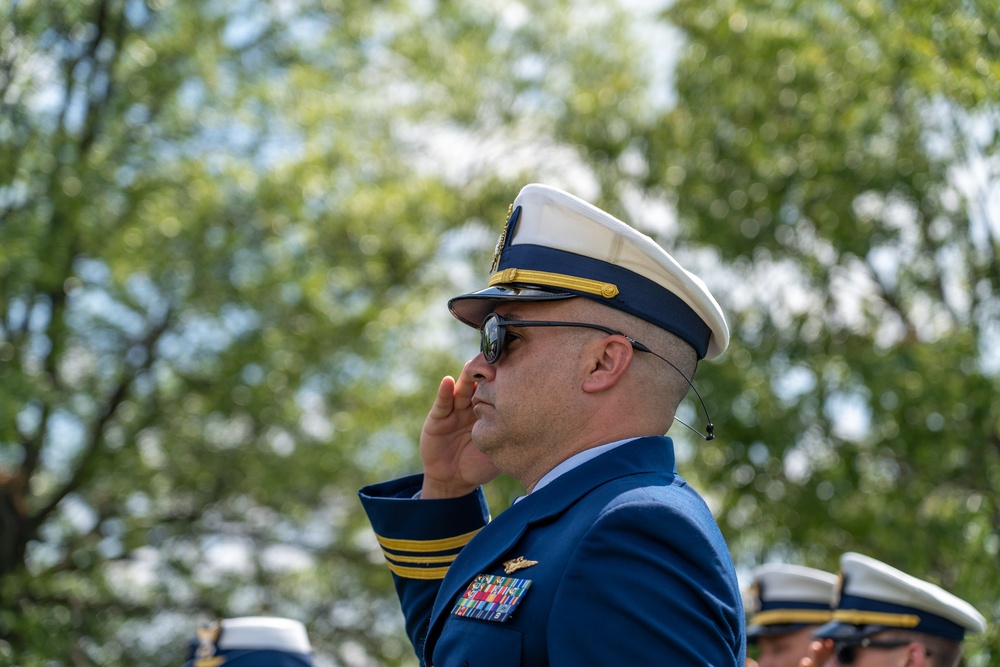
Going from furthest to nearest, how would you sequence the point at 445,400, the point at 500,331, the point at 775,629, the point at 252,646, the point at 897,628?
the point at 775,629
the point at 252,646
the point at 897,628
the point at 445,400
the point at 500,331

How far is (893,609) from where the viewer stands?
15.4 ft

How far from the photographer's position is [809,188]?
30.8ft

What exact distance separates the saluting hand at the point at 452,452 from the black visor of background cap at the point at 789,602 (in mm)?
3008

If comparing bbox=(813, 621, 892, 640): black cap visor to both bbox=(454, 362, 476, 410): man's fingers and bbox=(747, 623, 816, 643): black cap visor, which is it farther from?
bbox=(454, 362, 476, 410): man's fingers

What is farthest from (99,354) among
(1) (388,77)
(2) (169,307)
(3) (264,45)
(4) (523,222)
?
Result: (4) (523,222)

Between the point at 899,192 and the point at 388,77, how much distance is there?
23.1 ft

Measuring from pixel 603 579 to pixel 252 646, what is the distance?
3.71 meters

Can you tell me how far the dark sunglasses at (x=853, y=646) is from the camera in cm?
465

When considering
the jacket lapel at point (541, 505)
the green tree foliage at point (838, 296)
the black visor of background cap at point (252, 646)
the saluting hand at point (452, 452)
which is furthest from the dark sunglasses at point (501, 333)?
the green tree foliage at point (838, 296)

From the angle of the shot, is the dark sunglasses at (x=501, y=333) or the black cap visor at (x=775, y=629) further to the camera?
the black cap visor at (x=775, y=629)

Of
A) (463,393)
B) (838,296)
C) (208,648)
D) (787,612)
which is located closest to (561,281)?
(463,393)

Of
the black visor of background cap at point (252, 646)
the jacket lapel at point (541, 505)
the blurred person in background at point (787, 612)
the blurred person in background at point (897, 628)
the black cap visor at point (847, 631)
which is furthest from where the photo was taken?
the blurred person in background at point (787, 612)

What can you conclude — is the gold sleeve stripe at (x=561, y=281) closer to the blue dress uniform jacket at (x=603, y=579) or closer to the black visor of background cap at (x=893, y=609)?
the blue dress uniform jacket at (x=603, y=579)

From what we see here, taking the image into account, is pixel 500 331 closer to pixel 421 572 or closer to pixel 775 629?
pixel 421 572
